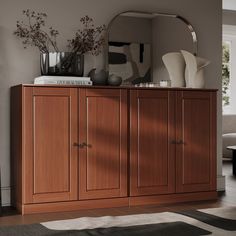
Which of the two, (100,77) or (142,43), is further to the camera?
(142,43)

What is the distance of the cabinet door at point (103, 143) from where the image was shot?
4188mm

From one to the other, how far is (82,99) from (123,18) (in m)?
1.05

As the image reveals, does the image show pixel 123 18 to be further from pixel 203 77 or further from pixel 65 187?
pixel 65 187

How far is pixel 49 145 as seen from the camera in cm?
407

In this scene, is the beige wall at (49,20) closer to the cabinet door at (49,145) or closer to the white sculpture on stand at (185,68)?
the white sculpture on stand at (185,68)

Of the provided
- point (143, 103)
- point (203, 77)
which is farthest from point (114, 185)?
point (203, 77)

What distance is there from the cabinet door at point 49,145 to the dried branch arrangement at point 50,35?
0.60 metres

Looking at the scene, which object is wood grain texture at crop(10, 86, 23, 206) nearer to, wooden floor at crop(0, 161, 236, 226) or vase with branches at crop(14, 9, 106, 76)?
wooden floor at crop(0, 161, 236, 226)

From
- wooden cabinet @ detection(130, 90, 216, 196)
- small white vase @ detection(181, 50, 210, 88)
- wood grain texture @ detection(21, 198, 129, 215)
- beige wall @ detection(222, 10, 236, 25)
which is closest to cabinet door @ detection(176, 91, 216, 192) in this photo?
wooden cabinet @ detection(130, 90, 216, 196)

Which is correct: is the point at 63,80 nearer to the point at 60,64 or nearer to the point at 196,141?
the point at 60,64

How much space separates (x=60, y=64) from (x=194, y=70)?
4.30 ft

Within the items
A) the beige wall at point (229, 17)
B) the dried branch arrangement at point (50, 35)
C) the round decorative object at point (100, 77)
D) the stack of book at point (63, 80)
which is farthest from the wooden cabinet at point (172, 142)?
the beige wall at point (229, 17)

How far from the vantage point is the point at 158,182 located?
448 centimetres

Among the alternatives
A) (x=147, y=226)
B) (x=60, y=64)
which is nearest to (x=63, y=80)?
(x=60, y=64)
